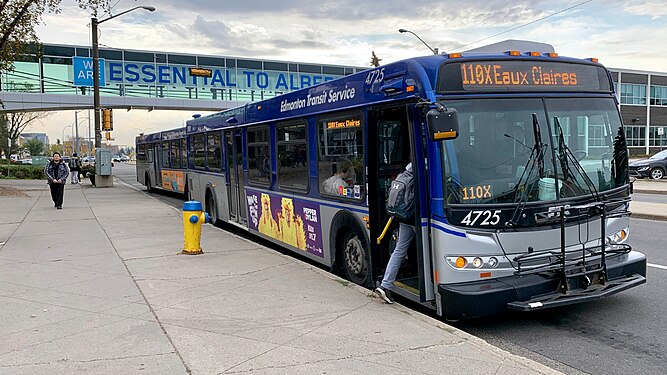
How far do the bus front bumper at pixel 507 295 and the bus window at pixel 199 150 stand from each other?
1031cm

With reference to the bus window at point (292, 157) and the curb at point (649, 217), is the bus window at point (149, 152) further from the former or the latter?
the curb at point (649, 217)

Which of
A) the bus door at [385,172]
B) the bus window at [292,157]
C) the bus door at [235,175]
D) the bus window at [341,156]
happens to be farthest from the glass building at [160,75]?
the bus door at [385,172]

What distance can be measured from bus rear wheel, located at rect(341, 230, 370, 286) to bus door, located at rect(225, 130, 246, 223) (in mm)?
4693

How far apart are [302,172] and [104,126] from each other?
2203 cm

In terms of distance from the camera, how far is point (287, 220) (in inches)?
374

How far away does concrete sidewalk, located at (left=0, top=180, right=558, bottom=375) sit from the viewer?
14.9 feet

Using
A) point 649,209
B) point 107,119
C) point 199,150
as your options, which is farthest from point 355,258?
point 107,119

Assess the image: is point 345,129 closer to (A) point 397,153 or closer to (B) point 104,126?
(A) point 397,153

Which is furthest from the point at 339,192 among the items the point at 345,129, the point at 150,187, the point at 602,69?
the point at 150,187

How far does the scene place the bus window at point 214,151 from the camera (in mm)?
13109

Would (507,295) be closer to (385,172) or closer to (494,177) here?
(494,177)

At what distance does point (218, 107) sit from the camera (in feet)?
133

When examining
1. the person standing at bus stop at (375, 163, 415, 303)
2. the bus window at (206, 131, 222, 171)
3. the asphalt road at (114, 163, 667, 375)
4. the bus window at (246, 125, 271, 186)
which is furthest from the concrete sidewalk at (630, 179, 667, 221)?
the bus window at (206, 131, 222, 171)

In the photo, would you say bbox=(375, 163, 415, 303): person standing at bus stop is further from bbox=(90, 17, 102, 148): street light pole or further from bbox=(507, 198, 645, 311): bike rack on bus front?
bbox=(90, 17, 102, 148): street light pole
